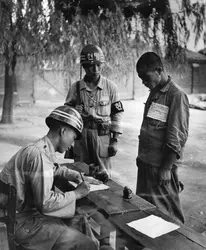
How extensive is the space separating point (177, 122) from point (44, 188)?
111cm

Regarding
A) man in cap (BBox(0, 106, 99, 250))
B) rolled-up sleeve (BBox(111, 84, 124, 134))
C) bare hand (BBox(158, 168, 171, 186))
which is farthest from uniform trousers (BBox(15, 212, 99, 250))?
rolled-up sleeve (BBox(111, 84, 124, 134))

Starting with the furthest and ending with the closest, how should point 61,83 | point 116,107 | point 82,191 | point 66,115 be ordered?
point 61,83 → point 116,107 → point 82,191 → point 66,115

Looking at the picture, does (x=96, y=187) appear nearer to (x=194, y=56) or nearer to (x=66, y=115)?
(x=66, y=115)

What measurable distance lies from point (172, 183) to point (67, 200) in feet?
3.50

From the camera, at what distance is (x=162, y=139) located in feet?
8.25

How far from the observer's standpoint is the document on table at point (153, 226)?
1.66 m

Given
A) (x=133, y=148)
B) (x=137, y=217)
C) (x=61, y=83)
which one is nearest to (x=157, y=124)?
(x=137, y=217)

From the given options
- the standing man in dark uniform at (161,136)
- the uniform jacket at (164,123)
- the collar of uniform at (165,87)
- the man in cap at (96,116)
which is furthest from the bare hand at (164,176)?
the man in cap at (96,116)

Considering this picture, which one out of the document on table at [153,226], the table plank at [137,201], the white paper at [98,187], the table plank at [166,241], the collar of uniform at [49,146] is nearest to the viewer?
the table plank at [166,241]

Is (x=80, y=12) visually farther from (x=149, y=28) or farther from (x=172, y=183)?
(x=172, y=183)

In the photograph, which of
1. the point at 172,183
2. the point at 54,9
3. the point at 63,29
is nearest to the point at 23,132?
the point at 63,29

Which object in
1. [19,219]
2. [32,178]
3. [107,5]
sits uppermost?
[107,5]

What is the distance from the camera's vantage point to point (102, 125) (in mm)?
3285

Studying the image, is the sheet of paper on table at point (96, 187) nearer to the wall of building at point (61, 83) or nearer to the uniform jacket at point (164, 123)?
the uniform jacket at point (164, 123)
